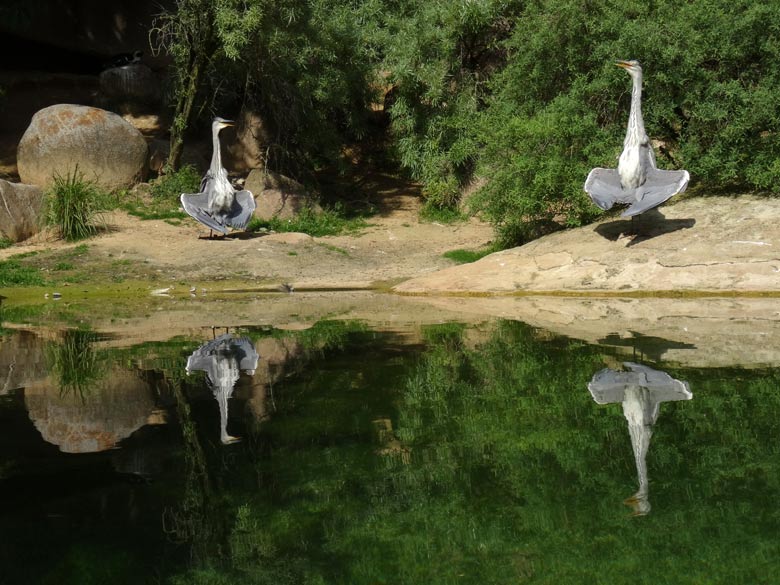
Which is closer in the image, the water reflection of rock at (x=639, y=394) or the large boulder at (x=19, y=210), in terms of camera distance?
the water reflection of rock at (x=639, y=394)

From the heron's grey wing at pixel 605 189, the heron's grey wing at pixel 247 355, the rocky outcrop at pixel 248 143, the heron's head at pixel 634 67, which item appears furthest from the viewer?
the rocky outcrop at pixel 248 143

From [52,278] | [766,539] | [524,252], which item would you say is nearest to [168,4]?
[52,278]

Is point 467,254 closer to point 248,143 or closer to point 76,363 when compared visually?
point 248,143

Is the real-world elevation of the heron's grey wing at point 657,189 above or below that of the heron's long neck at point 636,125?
below

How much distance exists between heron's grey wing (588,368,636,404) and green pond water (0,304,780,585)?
0.12ft

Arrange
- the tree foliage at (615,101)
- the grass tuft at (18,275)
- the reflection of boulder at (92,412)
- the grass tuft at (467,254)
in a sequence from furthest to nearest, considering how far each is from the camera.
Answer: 1. the grass tuft at (467,254)
2. the grass tuft at (18,275)
3. the tree foliage at (615,101)
4. the reflection of boulder at (92,412)

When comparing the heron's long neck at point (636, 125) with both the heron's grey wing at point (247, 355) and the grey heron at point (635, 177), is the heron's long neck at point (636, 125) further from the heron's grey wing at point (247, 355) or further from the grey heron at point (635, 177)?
the heron's grey wing at point (247, 355)

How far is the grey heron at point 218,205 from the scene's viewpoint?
16172 millimetres

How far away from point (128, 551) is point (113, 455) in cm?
148

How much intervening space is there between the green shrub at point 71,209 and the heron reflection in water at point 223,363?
713cm

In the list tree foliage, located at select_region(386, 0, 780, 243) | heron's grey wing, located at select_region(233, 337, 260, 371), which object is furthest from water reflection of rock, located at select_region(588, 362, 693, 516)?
tree foliage, located at select_region(386, 0, 780, 243)

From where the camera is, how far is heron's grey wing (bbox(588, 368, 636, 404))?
6.68m

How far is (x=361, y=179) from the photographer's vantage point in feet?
70.5

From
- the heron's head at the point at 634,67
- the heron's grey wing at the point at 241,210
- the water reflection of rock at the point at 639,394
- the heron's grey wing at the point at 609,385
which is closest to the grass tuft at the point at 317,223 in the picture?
the heron's grey wing at the point at 241,210
